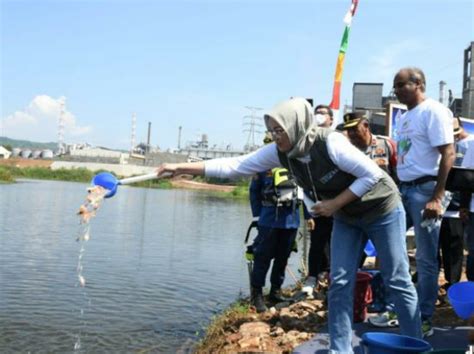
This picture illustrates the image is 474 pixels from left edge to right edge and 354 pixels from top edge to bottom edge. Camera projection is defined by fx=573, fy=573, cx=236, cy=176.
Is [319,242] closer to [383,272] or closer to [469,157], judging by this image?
[469,157]

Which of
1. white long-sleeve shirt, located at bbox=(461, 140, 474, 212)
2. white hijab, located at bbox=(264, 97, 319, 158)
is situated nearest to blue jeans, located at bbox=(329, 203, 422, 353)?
white hijab, located at bbox=(264, 97, 319, 158)

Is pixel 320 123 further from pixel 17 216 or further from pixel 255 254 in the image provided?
pixel 17 216

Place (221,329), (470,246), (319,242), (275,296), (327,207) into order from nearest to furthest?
1. (327,207)
2. (470,246)
3. (221,329)
4. (319,242)
5. (275,296)

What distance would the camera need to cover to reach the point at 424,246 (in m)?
4.36

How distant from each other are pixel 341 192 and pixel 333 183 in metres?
0.08

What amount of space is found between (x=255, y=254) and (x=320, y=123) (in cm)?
154

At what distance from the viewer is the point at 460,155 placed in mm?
5473

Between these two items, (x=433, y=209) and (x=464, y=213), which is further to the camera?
(x=464, y=213)

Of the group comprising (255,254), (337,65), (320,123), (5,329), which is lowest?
(5,329)

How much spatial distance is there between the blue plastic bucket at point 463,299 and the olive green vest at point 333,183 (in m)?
0.96

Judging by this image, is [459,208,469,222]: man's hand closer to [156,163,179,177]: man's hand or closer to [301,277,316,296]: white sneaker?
[301,277,316,296]: white sneaker

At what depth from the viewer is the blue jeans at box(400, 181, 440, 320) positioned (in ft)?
14.1

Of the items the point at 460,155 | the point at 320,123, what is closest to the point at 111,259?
the point at 320,123

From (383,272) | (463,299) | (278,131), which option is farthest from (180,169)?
Answer: (463,299)
